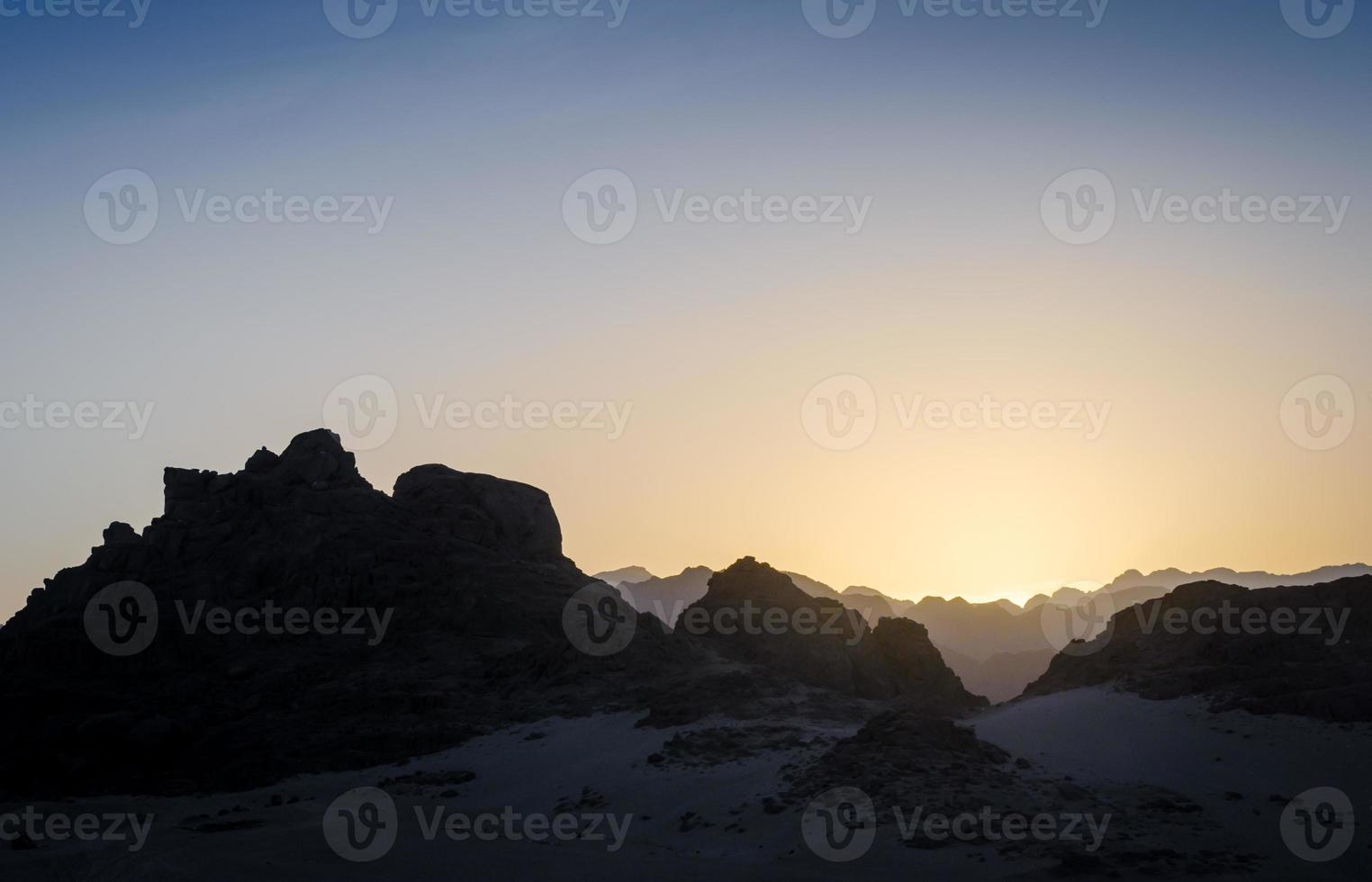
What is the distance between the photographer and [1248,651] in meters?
49.9

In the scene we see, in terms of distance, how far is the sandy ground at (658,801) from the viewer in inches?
1277

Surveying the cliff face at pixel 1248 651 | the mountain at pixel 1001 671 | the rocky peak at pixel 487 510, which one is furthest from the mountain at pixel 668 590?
the cliff face at pixel 1248 651

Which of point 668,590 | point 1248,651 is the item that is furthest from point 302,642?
point 668,590

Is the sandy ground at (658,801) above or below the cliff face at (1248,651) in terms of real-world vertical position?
below

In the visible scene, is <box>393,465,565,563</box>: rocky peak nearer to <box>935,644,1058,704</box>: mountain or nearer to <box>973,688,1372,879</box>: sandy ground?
<box>973,688,1372,879</box>: sandy ground

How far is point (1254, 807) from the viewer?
115ft

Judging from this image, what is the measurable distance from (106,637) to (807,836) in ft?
158

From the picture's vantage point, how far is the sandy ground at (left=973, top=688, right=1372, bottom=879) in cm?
3276

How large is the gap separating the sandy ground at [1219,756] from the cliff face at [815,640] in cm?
1188

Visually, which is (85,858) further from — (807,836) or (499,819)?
(807,836)

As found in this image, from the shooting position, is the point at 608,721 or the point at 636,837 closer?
the point at 636,837

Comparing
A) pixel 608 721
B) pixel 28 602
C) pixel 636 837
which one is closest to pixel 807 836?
pixel 636 837

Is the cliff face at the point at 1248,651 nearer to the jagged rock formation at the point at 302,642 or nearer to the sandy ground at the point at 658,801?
the sandy ground at the point at 658,801

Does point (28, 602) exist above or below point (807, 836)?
above
